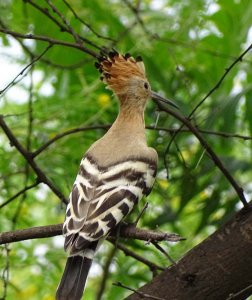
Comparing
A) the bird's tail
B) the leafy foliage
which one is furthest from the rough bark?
the leafy foliage

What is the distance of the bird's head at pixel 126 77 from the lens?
11.7 feet

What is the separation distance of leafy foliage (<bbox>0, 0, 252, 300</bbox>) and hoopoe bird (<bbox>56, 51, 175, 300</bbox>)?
0.48 ft

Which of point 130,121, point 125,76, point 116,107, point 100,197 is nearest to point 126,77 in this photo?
point 125,76

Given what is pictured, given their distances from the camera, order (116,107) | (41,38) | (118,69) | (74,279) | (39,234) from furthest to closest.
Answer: (116,107), (118,69), (41,38), (74,279), (39,234)

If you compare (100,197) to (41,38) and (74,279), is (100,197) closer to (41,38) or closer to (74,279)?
(74,279)

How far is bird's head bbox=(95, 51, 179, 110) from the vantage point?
3561 mm

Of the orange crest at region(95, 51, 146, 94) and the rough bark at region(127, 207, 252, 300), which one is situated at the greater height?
the orange crest at region(95, 51, 146, 94)

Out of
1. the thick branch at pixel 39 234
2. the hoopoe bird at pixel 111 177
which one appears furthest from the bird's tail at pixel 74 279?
the thick branch at pixel 39 234

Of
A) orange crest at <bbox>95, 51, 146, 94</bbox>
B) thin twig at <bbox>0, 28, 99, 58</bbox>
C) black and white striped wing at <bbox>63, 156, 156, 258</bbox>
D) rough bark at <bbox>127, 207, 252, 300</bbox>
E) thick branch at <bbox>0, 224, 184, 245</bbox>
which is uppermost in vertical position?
orange crest at <bbox>95, 51, 146, 94</bbox>

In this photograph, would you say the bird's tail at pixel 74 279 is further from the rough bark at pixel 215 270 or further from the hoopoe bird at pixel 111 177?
the rough bark at pixel 215 270

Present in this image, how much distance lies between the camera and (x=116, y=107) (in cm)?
424

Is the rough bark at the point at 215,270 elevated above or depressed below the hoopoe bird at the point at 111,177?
below

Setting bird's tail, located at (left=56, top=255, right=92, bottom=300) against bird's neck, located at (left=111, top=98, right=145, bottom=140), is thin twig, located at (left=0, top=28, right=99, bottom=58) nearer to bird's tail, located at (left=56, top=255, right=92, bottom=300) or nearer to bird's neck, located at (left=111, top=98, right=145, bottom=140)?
bird's neck, located at (left=111, top=98, right=145, bottom=140)

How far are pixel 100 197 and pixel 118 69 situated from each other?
0.81 metres
